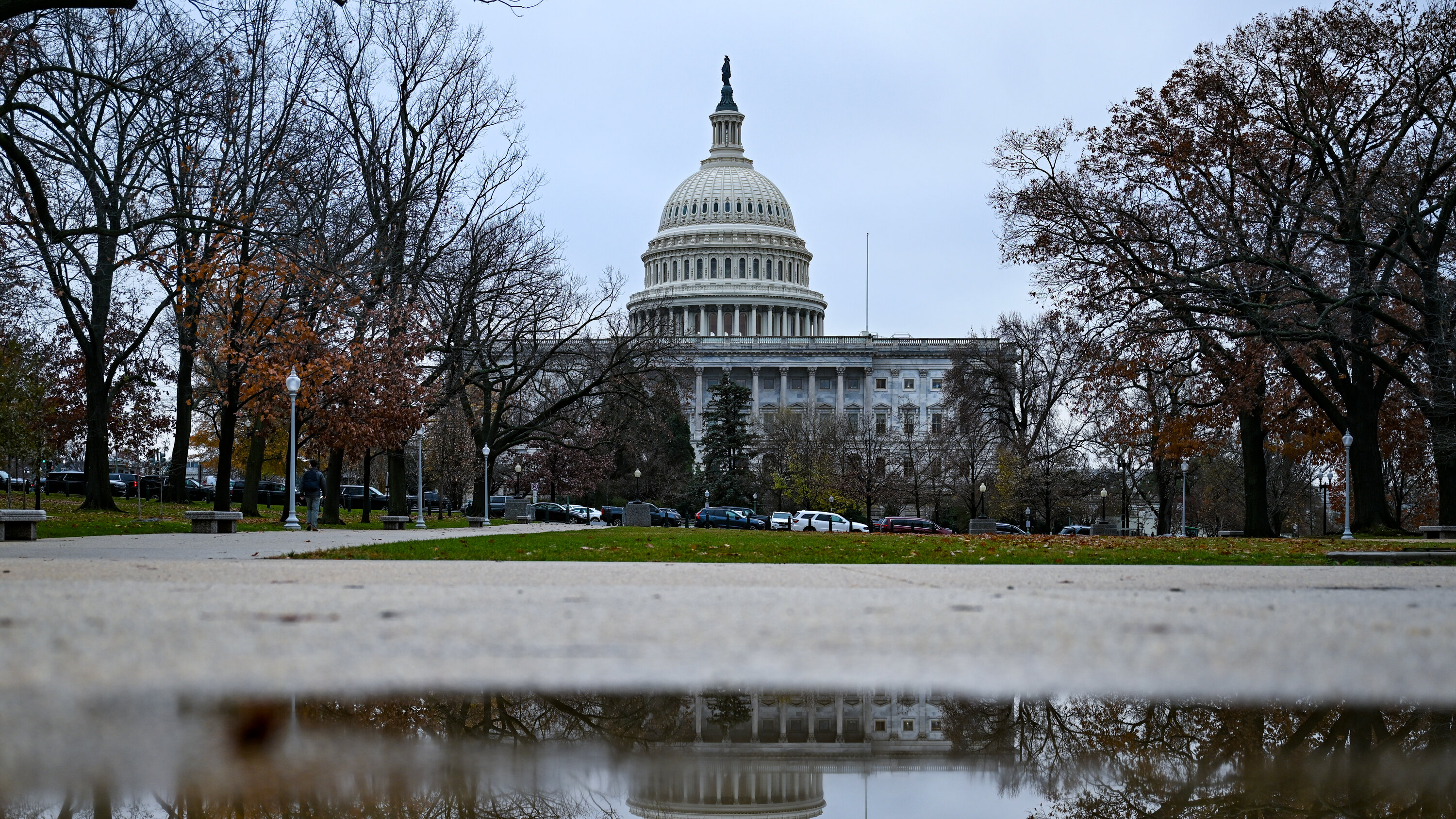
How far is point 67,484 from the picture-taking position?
51.0m

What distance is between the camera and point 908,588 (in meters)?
7.04

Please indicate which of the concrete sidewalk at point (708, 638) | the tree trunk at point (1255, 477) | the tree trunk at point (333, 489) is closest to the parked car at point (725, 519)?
the tree trunk at point (333, 489)

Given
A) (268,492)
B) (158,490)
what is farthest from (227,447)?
(268,492)

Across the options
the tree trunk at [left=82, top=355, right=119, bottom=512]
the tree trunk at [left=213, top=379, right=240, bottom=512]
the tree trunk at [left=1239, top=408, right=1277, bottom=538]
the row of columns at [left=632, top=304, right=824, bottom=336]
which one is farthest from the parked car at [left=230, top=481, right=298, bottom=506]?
the row of columns at [left=632, top=304, right=824, bottom=336]

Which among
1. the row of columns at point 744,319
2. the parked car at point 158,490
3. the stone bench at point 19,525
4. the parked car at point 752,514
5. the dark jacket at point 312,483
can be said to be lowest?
the stone bench at point 19,525

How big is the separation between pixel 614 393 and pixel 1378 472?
20.1m

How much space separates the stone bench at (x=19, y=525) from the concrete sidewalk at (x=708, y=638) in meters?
9.19

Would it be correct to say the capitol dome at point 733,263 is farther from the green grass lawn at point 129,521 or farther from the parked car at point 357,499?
the green grass lawn at point 129,521

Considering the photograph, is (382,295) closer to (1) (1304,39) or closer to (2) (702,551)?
(2) (702,551)

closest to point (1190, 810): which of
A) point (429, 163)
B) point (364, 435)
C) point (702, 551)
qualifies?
point (702, 551)

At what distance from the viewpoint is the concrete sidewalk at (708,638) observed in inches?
131

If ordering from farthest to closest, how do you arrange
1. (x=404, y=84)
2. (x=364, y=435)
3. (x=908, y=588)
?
1. (x=404, y=84)
2. (x=364, y=435)
3. (x=908, y=588)

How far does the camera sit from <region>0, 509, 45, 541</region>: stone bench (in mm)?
15164

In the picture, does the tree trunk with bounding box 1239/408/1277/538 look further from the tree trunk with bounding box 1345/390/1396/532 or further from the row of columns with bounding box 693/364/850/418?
the row of columns with bounding box 693/364/850/418
